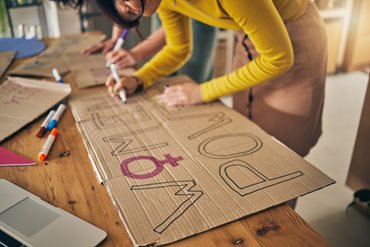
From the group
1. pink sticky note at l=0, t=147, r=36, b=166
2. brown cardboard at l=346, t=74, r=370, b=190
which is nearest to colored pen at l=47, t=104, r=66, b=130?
pink sticky note at l=0, t=147, r=36, b=166

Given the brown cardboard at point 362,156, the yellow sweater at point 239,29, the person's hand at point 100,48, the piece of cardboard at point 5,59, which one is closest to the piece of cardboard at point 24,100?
the piece of cardboard at point 5,59

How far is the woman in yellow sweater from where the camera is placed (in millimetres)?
760

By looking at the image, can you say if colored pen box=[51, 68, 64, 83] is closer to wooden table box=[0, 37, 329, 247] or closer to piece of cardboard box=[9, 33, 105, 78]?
piece of cardboard box=[9, 33, 105, 78]

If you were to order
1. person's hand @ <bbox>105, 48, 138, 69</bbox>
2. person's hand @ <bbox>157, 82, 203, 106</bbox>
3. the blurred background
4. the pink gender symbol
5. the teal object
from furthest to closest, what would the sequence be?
the blurred background < the teal object < person's hand @ <bbox>105, 48, 138, 69</bbox> < person's hand @ <bbox>157, 82, 203, 106</bbox> < the pink gender symbol

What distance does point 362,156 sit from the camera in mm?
1405

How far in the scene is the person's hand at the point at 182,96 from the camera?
95 cm

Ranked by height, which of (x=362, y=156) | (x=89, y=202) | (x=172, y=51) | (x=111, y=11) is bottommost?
(x=362, y=156)

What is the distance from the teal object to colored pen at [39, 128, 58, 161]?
612 millimetres

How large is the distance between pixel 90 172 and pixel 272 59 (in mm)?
448

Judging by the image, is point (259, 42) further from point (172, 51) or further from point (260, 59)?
point (172, 51)

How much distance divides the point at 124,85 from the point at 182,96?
0.17 meters

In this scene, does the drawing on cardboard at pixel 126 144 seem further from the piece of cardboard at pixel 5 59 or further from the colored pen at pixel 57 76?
the piece of cardboard at pixel 5 59

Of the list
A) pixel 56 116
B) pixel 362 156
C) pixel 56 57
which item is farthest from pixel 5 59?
pixel 362 156

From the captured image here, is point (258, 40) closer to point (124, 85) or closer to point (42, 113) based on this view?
point (124, 85)
